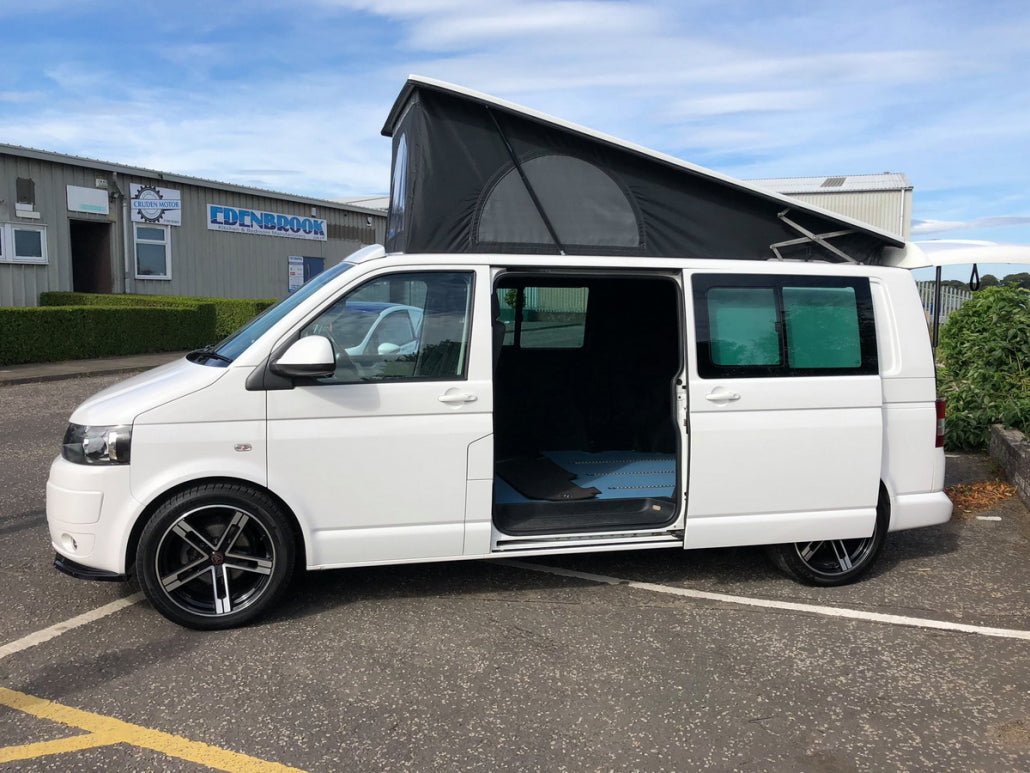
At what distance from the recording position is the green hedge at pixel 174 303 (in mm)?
20281

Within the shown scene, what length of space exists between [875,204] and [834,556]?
26531 millimetres

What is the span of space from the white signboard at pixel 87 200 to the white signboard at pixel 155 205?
89 centimetres

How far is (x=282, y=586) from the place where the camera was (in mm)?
4430

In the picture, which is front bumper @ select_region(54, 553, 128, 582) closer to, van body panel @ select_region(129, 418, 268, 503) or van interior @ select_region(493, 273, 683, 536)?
van body panel @ select_region(129, 418, 268, 503)

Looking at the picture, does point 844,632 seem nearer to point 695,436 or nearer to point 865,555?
point 865,555

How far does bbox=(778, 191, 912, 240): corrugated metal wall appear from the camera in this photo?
28562mm

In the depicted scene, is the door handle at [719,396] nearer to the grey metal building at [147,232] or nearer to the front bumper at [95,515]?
the front bumper at [95,515]

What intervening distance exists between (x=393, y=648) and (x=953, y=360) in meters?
10.1

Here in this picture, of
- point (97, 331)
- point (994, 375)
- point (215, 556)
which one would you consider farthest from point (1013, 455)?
point (97, 331)

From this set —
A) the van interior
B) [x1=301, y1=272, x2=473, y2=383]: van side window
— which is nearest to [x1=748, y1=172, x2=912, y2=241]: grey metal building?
the van interior

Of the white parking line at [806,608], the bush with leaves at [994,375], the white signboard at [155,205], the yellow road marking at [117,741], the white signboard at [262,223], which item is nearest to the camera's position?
the yellow road marking at [117,741]

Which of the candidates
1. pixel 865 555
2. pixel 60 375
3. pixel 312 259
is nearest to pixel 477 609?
pixel 865 555

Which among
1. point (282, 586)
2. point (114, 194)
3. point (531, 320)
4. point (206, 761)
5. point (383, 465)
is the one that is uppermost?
→ point (114, 194)

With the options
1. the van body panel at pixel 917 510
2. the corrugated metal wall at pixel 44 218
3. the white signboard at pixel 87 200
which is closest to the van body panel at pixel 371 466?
the van body panel at pixel 917 510
